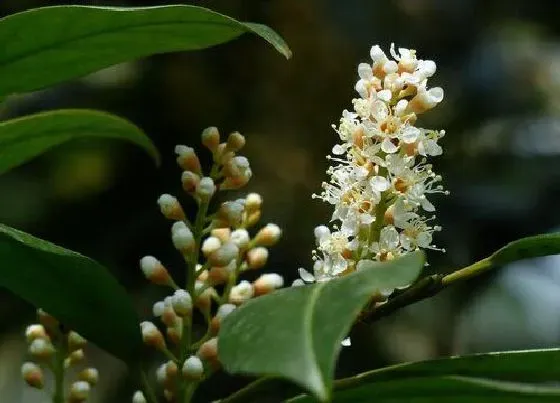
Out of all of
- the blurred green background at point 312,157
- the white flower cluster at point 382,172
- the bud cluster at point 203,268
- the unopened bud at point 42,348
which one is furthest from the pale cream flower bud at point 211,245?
the blurred green background at point 312,157

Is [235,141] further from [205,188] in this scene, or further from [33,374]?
[33,374]

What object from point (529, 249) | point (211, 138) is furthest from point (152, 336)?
point (529, 249)

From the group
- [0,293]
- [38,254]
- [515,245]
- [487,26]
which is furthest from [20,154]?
[487,26]

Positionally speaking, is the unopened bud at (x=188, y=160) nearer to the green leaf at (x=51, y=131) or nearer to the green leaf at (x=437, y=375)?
the green leaf at (x=51, y=131)

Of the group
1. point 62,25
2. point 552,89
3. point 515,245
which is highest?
point 552,89

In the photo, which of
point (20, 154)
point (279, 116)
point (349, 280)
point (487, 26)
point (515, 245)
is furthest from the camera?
point (487, 26)

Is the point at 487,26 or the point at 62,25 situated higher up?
the point at 487,26

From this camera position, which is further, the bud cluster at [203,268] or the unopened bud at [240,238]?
the unopened bud at [240,238]

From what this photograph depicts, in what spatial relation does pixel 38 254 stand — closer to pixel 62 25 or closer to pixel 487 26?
pixel 62 25
